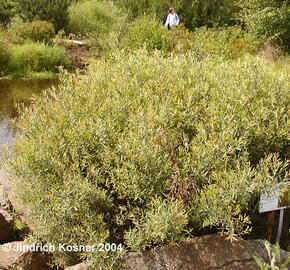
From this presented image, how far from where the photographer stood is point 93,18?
1664 centimetres

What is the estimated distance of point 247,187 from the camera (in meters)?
2.68

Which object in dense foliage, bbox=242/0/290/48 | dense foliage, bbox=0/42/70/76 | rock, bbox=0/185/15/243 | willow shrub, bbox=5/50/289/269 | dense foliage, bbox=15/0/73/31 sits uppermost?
dense foliage, bbox=15/0/73/31

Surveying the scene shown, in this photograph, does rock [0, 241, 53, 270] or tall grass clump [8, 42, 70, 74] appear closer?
rock [0, 241, 53, 270]

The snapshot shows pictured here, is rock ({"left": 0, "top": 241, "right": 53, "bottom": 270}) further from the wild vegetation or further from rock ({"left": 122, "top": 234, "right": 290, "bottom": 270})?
rock ({"left": 122, "top": 234, "right": 290, "bottom": 270})

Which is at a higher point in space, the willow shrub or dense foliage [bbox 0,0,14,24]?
dense foliage [bbox 0,0,14,24]

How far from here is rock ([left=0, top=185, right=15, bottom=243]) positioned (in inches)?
144

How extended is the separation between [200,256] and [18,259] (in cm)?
152

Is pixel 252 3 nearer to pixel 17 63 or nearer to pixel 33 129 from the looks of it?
pixel 17 63

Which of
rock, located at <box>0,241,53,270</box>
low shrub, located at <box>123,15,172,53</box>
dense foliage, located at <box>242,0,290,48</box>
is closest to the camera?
rock, located at <box>0,241,53,270</box>

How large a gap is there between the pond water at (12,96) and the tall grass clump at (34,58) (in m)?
1.05

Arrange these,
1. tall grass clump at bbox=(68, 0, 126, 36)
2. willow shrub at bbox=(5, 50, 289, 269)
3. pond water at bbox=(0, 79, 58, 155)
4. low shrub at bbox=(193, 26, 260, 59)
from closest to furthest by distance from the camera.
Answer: willow shrub at bbox=(5, 50, 289, 269), pond water at bbox=(0, 79, 58, 155), low shrub at bbox=(193, 26, 260, 59), tall grass clump at bbox=(68, 0, 126, 36)

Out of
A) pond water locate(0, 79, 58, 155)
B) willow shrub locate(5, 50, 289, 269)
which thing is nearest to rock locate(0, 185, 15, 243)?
willow shrub locate(5, 50, 289, 269)

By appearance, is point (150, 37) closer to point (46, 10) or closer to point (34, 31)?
point (34, 31)

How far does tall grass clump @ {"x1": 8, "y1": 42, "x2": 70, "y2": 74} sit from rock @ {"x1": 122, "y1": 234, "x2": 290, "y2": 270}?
10.0 meters
